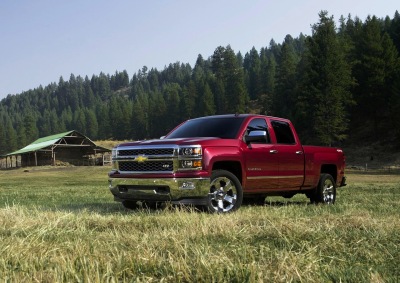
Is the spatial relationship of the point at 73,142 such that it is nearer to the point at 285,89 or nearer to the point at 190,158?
the point at 285,89

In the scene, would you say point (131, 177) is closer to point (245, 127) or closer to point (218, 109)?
point (245, 127)

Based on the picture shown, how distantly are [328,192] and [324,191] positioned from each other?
24cm

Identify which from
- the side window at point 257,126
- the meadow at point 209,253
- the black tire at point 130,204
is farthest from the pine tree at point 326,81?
the meadow at point 209,253

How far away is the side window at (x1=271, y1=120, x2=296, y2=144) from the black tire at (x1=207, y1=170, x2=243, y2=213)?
6.37 feet

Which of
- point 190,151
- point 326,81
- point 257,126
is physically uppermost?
point 326,81

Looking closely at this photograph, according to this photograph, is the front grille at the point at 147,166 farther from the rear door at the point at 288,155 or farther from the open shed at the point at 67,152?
the open shed at the point at 67,152

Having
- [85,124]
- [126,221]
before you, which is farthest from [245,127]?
[85,124]

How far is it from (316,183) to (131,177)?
14.9ft

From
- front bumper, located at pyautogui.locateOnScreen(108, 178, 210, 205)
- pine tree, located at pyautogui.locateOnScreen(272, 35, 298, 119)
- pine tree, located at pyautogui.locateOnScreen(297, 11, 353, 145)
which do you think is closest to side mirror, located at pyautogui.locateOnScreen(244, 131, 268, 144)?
front bumper, located at pyautogui.locateOnScreen(108, 178, 210, 205)

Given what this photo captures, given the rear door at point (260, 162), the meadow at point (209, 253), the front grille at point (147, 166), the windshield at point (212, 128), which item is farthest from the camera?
the windshield at point (212, 128)

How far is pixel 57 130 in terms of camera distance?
7190 inches

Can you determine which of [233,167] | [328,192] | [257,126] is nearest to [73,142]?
[328,192]

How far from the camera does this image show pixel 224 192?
778cm

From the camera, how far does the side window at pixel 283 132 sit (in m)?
9.50
